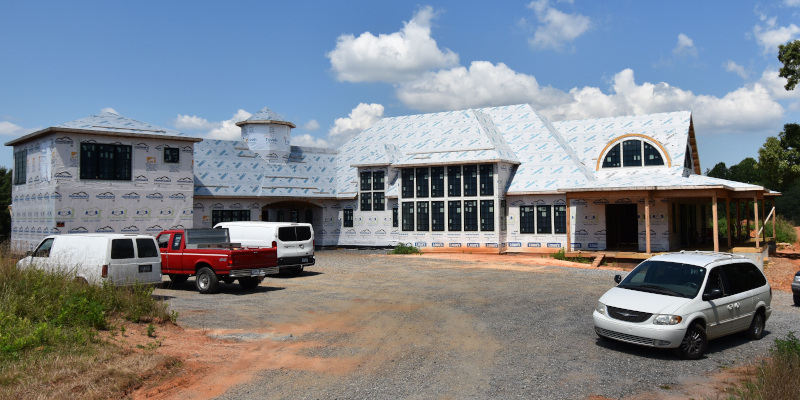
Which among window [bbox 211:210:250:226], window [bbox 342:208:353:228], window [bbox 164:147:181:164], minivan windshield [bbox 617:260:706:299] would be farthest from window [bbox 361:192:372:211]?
minivan windshield [bbox 617:260:706:299]

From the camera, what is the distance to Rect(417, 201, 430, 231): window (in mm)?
31219

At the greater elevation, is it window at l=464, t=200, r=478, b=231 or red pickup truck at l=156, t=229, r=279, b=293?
window at l=464, t=200, r=478, b=231

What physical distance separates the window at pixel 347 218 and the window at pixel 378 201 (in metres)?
1.77

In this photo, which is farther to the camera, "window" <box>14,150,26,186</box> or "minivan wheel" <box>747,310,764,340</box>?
"window" <box>14,150,26,186</box>

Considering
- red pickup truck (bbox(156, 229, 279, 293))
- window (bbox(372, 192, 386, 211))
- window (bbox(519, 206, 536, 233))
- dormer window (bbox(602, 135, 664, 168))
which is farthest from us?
window (bbox(372, 192, 386, 211))

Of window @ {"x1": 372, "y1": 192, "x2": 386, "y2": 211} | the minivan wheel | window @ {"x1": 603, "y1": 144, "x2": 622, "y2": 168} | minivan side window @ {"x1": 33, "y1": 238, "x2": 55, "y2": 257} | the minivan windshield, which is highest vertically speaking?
window @ {"x1": 603, "y1": 144, "x2": 622, "y2": 168}

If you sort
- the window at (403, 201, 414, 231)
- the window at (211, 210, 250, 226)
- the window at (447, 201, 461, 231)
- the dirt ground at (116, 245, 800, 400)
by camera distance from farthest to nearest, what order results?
the window at (211, 210, 250, 226) → the window at (403, 201, 414, 231) → the window at (447, 201, 461, 231) → the dirt ground at (116, 245, 800, 400)

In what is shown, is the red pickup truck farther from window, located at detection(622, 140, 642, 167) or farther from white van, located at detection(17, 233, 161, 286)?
window, located at detection(622, 140, 642, 167)

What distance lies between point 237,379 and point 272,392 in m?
0.85

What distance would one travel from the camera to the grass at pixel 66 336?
695cm

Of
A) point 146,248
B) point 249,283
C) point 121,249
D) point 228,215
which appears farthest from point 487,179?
point 121,249

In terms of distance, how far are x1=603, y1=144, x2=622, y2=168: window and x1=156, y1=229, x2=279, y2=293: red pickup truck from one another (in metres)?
20.2

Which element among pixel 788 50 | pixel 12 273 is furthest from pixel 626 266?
pixel 12 273

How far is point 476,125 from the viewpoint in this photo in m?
31.6
